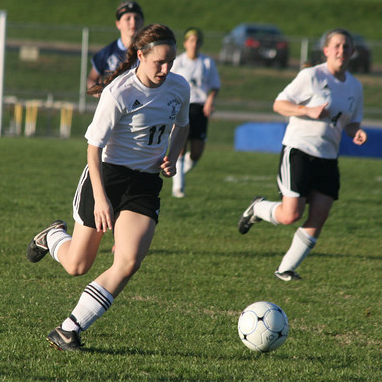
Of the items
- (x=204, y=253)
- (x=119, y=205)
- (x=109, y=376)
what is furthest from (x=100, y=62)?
(x=109, y=376)

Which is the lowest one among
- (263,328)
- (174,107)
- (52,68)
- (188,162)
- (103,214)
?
(52,68)

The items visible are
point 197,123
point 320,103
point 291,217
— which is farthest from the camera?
point 197,123

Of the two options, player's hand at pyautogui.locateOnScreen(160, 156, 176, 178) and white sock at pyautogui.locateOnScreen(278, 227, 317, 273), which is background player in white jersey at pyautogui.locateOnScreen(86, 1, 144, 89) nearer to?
white sock at pyautogui.locateOnScreen(278, 227, 317, 273)

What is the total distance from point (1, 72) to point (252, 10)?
30.4m

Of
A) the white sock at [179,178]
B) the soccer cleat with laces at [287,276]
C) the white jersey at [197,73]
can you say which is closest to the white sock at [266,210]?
the soccer cleat with laces at [287,276]

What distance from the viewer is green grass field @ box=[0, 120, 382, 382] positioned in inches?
167

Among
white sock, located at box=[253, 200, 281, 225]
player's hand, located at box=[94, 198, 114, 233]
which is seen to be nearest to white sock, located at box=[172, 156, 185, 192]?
white sock, located at box=[253, 200, 281, 225]

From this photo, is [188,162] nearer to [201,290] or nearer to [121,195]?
[201,290]

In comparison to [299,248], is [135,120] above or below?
above

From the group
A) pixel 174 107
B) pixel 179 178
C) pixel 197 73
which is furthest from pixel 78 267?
pixel 197 73

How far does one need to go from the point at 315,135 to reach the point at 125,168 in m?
2.24

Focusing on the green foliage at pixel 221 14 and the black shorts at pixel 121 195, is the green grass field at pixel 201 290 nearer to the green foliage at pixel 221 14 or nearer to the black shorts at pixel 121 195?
the black shorts at pixel 121 195

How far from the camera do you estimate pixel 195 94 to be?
432 inches

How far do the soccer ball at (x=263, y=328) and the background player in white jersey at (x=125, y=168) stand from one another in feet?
2.66
